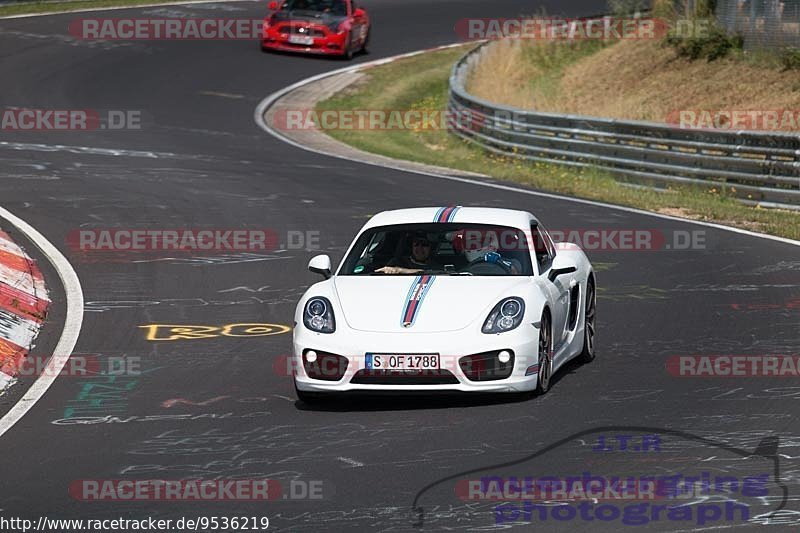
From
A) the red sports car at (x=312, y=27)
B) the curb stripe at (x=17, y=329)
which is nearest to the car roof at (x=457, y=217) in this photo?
the curb stripe at (x=17, y=329)

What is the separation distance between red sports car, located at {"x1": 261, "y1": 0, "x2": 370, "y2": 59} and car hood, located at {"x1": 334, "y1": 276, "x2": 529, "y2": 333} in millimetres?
27469

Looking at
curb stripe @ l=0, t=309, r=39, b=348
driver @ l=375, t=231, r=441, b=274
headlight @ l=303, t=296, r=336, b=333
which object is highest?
driver @ l=375, t=231, r=441, b=274

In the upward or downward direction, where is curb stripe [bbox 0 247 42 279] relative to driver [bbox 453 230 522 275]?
downward

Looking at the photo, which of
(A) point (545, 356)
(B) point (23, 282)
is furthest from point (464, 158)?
(A) point (545, 356)

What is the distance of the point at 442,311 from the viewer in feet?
32.7

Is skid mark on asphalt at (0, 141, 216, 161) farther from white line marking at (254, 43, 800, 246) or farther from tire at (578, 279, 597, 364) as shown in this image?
tire at (578, 279, 597, 364)

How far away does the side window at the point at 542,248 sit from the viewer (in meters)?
11.1

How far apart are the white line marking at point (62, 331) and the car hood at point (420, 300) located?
2.23 metres

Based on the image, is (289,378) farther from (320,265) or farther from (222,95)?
(222,95)

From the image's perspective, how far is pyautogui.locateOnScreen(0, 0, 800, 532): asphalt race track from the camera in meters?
8.02

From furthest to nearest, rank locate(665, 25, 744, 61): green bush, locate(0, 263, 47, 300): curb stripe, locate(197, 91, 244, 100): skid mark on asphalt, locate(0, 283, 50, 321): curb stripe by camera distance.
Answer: locate(197, 91, 244, 100): skid mark on asphalt
locate(665, 25, 744, 61): green bush
locate(0, 263, 47, 300): curb stripe
locate(0, 283, 50, 321): curb stripe

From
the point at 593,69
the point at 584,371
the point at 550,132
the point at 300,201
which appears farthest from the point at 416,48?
the point at 584,371

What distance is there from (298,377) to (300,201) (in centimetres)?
1078

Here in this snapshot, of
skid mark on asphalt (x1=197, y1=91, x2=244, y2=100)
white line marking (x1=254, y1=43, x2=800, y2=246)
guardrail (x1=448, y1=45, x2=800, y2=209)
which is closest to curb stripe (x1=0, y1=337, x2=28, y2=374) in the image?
white line marking (x1=254, y1=43, x2=800, y2=246)
